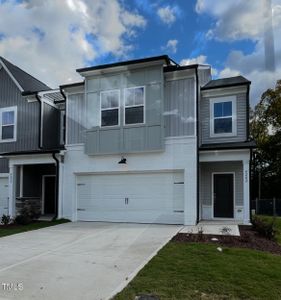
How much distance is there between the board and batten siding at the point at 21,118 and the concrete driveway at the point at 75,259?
242 inches

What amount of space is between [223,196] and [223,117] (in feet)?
11.5

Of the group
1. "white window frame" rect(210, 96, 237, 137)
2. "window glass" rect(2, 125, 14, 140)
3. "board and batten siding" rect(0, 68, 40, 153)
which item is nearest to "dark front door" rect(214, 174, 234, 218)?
"white window frame" rect(210, 96, 237, 137)

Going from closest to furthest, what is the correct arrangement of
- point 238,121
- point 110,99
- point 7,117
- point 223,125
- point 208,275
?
1. point 208,275
2. point 110,99
3. point 238,121
4. point 223,125
5. point 7,117

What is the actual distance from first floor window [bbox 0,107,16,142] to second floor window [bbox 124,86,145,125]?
6801 mm

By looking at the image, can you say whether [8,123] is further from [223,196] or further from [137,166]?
[223,196]

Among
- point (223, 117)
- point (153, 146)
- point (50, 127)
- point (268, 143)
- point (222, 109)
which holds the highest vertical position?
point (222, 109)

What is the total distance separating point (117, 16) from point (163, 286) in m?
9.71

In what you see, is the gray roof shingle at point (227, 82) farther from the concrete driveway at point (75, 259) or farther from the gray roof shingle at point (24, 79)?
the gray roof shingle at point (24, 79)

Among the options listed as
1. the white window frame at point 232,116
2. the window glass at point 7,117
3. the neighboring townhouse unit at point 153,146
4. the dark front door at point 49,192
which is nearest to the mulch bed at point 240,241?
the neighboring townhouse unit at point 153,146

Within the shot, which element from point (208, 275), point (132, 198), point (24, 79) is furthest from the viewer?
point (24, 79)

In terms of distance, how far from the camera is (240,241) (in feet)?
30.7

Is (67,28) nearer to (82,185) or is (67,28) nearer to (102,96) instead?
(102,96)

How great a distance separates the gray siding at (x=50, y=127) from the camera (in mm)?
16938

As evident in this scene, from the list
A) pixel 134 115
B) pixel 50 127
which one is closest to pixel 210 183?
pixel 134 115
